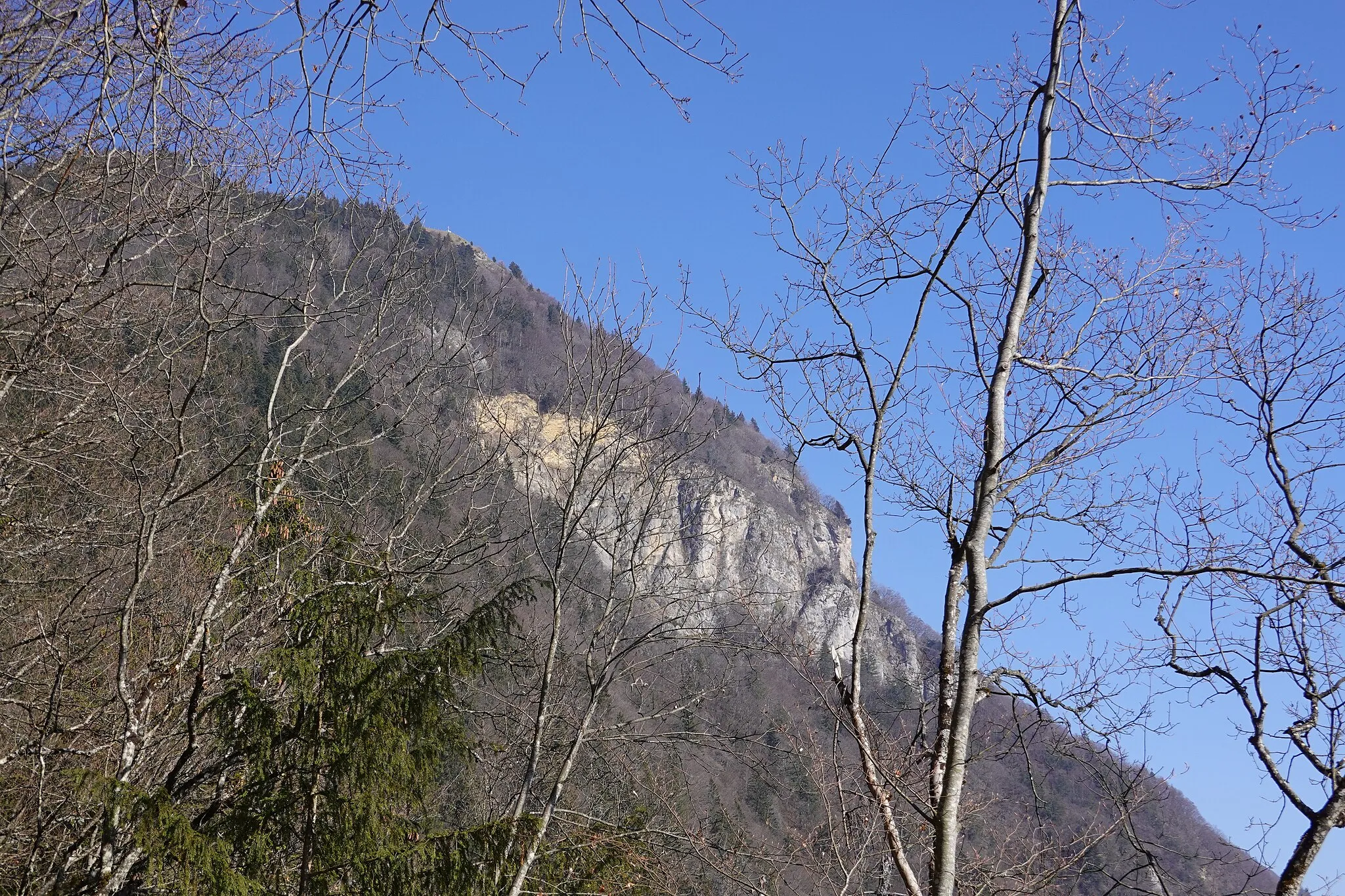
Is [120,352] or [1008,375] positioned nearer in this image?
[1008,375]

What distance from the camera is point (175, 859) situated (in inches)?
172

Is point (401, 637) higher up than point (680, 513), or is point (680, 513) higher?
point (680, 513)

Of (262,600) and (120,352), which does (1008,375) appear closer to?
(262,600)

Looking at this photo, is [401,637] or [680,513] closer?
[680,513]

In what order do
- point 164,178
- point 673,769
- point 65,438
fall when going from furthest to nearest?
point 673,769 < point 65,438 < point 164,178

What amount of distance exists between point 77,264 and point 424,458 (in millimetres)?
3069

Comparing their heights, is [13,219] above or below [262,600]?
above

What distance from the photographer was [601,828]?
673 cm

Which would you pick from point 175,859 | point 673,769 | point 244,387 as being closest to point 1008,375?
point 175,859

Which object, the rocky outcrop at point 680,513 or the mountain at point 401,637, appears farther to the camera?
the rocky outcrop at point 680,513

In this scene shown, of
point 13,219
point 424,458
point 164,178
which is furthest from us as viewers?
point 424,458

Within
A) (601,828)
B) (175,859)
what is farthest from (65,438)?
(601,828)

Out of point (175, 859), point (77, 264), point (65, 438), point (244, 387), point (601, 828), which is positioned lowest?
point (175, 859)

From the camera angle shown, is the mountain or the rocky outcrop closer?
the mountain
